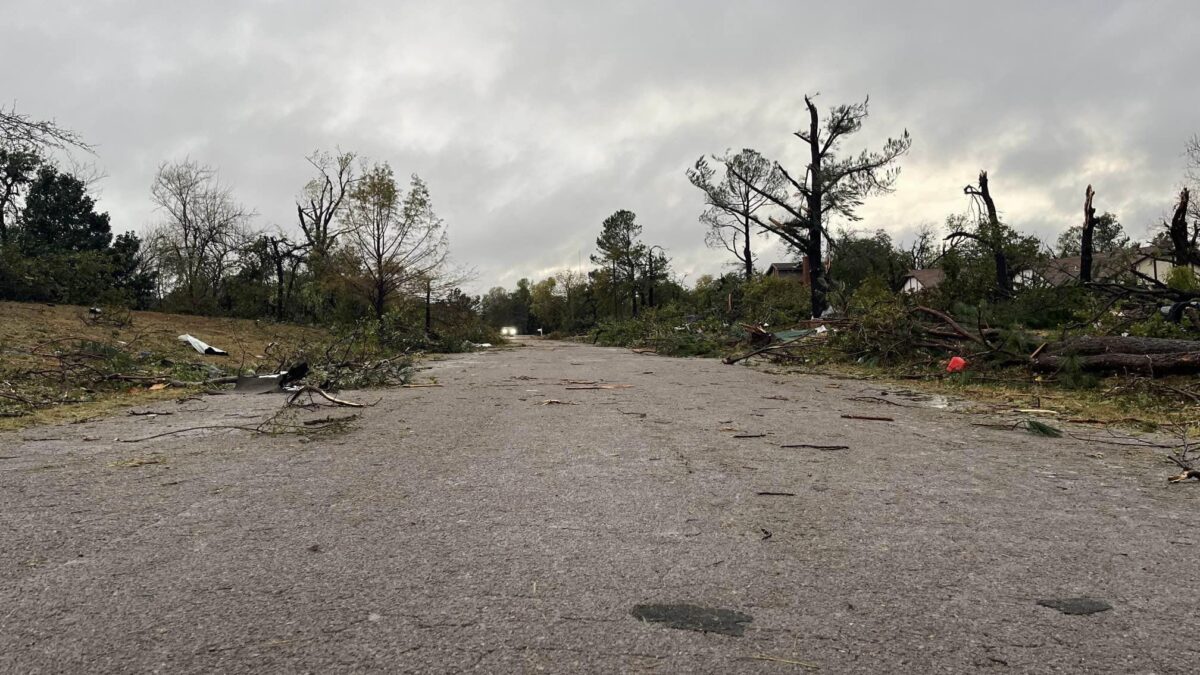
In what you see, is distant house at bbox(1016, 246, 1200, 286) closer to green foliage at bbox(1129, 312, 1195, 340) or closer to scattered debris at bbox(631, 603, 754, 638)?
green foliage at bbox(1129, 312, 1195, 340)

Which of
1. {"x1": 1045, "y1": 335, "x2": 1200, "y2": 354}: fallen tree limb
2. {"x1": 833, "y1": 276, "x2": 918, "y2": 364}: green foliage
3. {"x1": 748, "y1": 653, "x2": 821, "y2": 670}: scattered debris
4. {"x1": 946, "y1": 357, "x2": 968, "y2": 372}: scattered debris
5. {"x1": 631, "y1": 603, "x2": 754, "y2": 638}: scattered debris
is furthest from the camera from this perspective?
{"x1": 833, "y1": 276, "x2": 918, "y2": 364}: green foliage

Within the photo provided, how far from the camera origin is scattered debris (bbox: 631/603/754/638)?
1970 millimetres

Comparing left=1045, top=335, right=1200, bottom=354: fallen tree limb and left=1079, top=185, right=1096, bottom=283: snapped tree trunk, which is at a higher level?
left=1079, top=185, right=1096, bottom=283: snapped tree trunk

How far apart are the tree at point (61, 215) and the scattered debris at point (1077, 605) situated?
3281 cm

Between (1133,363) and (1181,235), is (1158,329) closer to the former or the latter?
(1133,363)

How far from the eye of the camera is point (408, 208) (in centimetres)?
2584

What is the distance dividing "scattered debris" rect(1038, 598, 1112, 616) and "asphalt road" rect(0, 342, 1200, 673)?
0.03 metres

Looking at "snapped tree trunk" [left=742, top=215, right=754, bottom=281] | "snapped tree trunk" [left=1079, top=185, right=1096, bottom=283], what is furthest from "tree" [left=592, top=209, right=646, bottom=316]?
"snapped tree trunk" [left=1079, top=185, right=1096, bottom=283]

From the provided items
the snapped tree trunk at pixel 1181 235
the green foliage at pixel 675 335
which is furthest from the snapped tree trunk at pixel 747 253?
the snapped tree trunk at pixel 1181 235

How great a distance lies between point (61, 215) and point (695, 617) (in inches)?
1428

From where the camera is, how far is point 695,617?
2043mm

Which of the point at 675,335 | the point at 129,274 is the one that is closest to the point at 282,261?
the point at 129,274

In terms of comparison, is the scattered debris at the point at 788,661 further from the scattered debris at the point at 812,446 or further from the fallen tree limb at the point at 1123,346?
the fallen tree limb at the point at 1123,346

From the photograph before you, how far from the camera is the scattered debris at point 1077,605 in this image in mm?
2100
